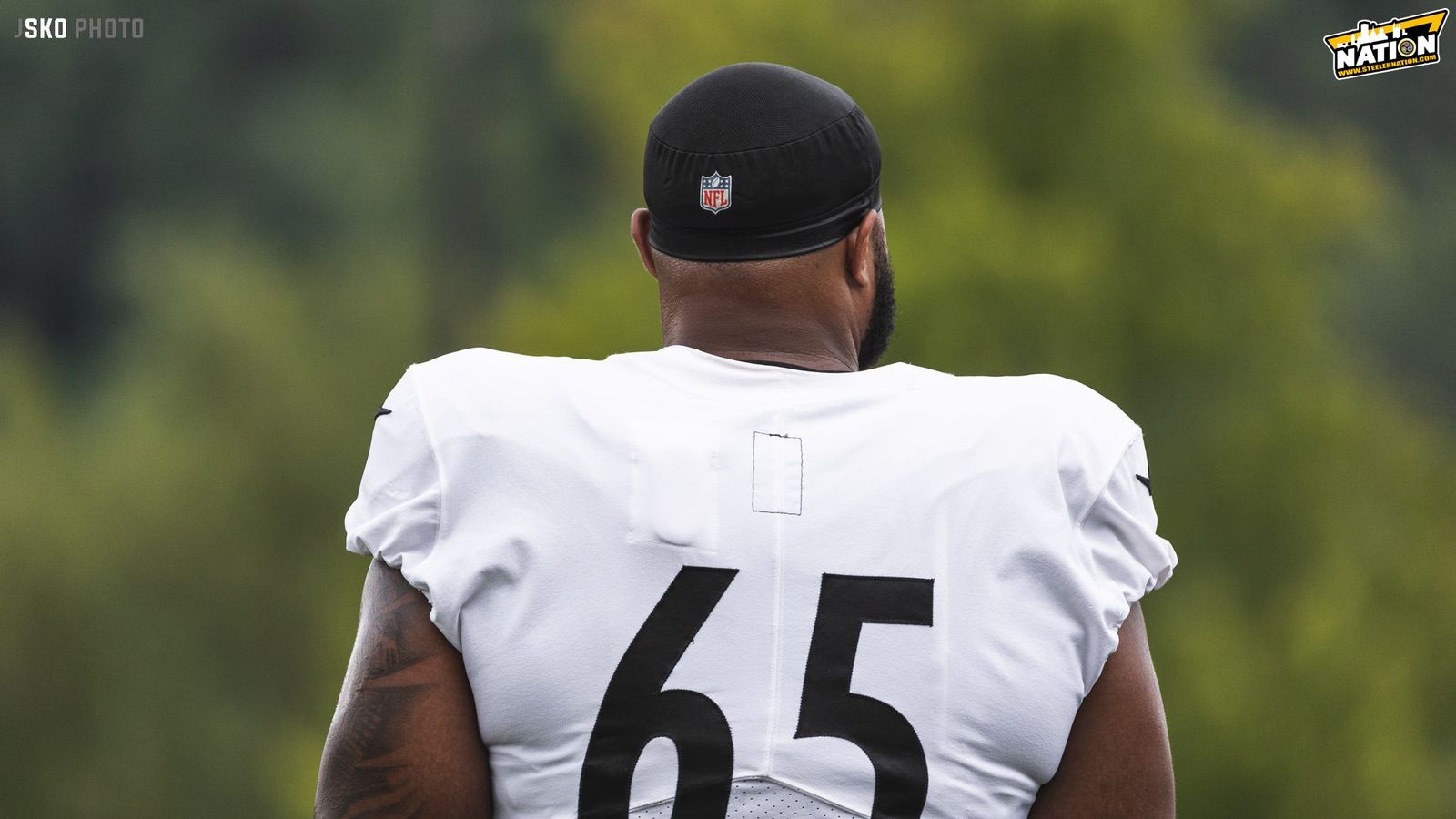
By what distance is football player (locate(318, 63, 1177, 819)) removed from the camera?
1745 millimetres

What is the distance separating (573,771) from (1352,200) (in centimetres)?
770

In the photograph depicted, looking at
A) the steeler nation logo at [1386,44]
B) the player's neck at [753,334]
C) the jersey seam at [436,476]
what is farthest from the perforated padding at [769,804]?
the steeler nation logo at [1386,44]

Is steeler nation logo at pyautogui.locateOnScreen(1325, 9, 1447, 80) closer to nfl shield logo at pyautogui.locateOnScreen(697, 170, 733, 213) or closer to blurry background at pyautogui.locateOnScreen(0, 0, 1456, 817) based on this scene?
blurry background at pyautogui.locateOnScreen(0, 0, 1456, 817)

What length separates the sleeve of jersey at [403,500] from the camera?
1.78 meters

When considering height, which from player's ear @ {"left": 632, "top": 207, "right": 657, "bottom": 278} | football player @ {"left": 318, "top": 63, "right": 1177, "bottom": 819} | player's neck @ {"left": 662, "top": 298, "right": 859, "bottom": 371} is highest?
player's ear @ {"left": 632, "top": 207, "right": 657, "bottom": 278}

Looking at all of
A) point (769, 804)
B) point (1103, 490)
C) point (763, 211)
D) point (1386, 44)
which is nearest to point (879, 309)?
point (763, 211)

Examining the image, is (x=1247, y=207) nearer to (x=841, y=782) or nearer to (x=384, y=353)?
(x=841, y=782)

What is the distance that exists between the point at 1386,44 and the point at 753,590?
25.6 feet
